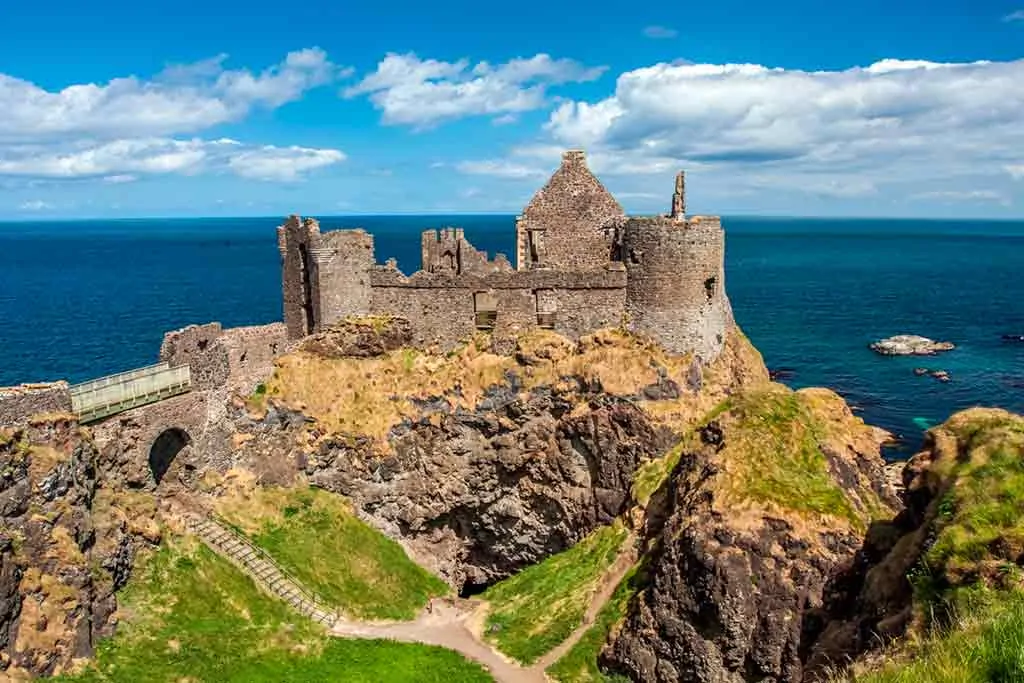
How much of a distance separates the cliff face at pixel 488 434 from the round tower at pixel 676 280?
1292 mm

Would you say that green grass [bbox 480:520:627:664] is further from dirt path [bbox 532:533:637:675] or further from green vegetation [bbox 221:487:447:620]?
green vegetation [bbox 221:487:447:620]

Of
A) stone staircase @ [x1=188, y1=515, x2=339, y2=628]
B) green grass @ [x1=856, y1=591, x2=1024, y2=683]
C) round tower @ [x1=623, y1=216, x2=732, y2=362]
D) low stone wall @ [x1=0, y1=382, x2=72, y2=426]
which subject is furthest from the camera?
round tower @ [x1=623, y1=216, x2=732, y2=362]

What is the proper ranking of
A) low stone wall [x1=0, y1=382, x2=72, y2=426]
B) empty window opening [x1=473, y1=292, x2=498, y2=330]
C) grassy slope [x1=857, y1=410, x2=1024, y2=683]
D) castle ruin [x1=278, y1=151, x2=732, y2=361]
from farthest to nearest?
empty window opening [x1=473, y1=292, x2=498, y2=330] → castle ruin [x1=278, y1=151, x2=732, y2=361] → low stone wall [x1=0, y1=382, x2=72, y2=426] → grassy slope [x1=857, y1=410, x2=1024, y2=683]

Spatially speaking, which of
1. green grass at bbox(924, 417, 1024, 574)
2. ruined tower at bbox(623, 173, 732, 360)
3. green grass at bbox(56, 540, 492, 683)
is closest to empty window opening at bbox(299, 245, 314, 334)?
green grass at bbox(56, 540, 492, 683)

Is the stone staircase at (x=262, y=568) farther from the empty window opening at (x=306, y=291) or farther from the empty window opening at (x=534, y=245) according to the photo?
the empty window opening at (x=534, y=245)

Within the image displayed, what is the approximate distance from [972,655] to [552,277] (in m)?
31.9

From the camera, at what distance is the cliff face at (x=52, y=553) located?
85.7ft

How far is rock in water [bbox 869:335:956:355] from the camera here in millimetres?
101875

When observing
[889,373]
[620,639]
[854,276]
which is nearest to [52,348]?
[620,639]

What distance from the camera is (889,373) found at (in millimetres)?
91500

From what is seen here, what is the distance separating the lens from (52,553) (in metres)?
27.9

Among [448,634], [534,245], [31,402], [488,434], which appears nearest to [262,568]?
[448,634]

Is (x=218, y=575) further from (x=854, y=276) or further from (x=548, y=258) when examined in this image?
(x=854, y=276)

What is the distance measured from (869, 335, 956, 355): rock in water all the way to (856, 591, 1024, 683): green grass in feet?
320
